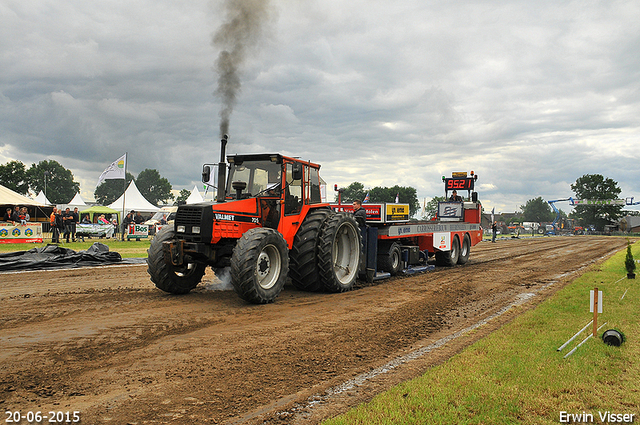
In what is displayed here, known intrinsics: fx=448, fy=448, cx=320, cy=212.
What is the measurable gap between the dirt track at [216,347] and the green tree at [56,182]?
106 meters

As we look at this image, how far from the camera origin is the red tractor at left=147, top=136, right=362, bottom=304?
25.7 feet

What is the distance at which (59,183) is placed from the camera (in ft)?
365

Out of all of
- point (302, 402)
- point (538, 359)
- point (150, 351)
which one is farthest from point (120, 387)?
point (538, 359)

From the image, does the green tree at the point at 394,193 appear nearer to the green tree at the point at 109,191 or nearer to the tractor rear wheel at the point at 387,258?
the green tree at the point at 109,191

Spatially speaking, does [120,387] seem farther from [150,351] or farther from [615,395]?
[615,395]

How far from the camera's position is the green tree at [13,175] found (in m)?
68.9

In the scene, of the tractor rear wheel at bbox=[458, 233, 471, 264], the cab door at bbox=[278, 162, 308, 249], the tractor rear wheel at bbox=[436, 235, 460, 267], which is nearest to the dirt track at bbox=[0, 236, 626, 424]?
the cab door at bbox=[278, 162, 308, 249]

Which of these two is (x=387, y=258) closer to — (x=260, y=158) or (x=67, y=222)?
(x=260, y=158)

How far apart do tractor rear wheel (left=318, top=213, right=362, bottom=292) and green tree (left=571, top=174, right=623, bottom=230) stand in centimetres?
9529

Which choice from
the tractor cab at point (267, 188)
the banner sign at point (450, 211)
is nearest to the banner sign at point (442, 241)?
the banner sign at point (450, 211)

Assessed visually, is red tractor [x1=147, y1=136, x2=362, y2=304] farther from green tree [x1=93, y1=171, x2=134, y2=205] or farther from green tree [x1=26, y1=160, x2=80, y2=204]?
green tree [x1=93, y1=171, x2=134, y2=205]

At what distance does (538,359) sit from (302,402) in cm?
272

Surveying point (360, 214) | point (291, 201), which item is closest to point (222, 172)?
point (291, 201)

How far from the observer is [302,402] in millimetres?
3914
